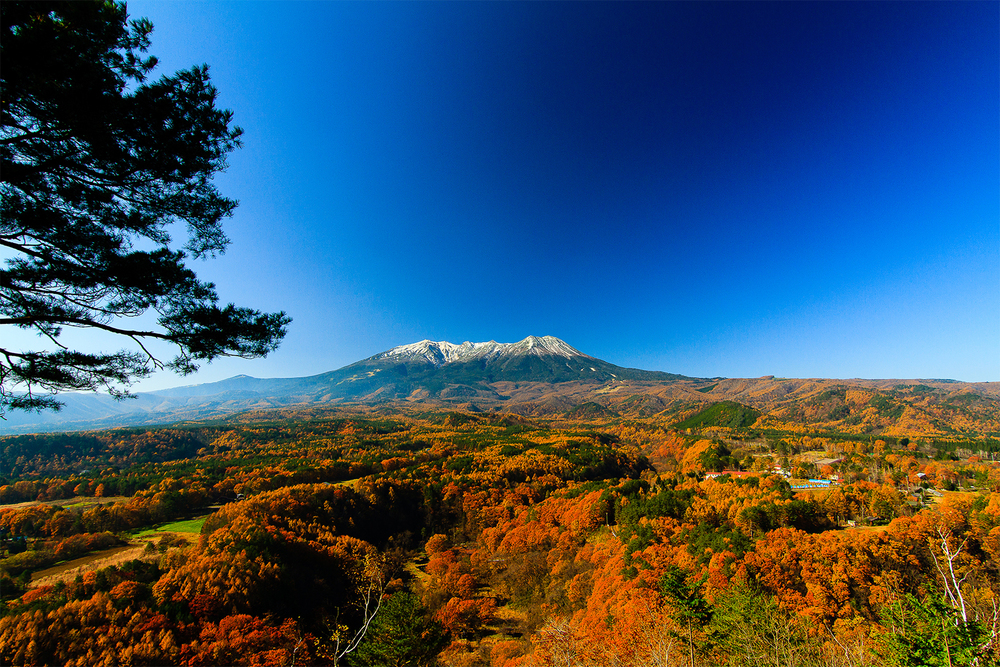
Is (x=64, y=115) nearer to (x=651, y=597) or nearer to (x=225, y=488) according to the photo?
(x=651, y=597)

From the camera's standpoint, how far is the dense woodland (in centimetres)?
1246

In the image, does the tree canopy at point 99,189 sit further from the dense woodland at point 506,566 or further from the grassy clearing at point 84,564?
the grassy clearing at point 84,564

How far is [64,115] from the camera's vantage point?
17.0ft

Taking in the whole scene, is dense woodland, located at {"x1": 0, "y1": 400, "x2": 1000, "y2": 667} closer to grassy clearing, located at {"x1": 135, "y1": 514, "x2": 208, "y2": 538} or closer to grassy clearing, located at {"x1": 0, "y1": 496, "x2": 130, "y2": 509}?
grassy clearing, located at {"x1": 0, "y1": 496, "x2": 130, "y2": 509}

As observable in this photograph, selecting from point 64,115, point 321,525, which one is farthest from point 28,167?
point 321,525

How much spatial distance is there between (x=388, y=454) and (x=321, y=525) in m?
35.9

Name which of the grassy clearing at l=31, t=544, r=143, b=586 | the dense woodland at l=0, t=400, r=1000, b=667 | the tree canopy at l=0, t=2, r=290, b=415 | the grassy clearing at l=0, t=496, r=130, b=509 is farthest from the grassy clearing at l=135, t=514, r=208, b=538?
the tree canopy at l=0, t=2, r=290, b=415

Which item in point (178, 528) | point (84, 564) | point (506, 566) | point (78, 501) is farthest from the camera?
point (78, 501)

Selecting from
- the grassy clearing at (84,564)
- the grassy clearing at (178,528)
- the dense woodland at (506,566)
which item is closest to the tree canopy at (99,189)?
the dense woodland at (506,566)

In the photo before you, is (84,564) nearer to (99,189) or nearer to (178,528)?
(178,528)

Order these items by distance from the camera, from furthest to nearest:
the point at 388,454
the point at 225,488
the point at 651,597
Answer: the point at 388,454
the point at 225,488
the point at 651,597

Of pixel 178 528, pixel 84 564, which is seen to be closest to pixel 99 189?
pixel 84 564

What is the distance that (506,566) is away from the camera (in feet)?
98.6

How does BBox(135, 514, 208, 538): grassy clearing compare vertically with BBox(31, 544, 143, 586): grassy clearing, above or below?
below
